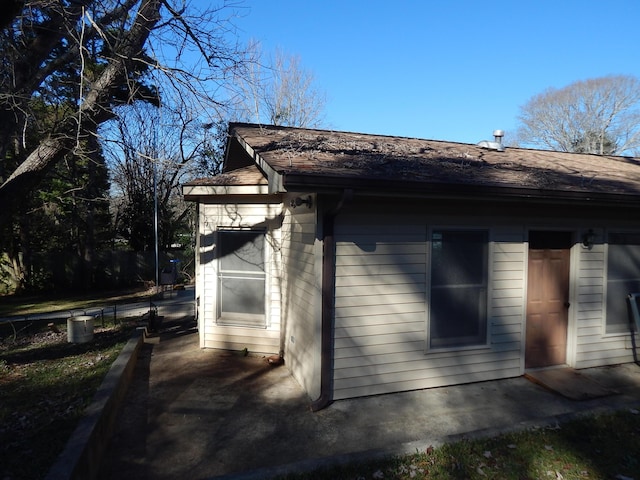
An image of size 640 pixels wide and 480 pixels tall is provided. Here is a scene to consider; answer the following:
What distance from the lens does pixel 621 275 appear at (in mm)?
6297

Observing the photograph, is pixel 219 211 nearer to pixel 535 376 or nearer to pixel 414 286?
pixel 414 286

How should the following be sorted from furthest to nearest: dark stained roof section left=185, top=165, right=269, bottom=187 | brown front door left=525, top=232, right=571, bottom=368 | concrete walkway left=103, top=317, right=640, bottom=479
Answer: dark stained roof section left=185, top=165, right=269, bottom=187
brown front door left=525, top=232, right=571, bottom=368
concrete walkway left=103, top=317, right=640, bottom=479

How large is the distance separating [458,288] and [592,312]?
2.32m

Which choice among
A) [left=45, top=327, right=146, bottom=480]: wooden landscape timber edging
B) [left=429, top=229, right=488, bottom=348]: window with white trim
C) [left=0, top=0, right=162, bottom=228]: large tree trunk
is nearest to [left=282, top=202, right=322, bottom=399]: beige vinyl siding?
[left=429, top=229, right=488, bottom=348]: window with white trim

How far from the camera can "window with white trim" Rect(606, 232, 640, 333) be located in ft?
20.4

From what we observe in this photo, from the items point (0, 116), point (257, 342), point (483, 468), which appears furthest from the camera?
point (257, 342)

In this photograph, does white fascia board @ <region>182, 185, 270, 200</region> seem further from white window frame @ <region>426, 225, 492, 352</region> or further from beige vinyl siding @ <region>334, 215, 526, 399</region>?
white window frame @ <region>426, 225, 492, 352</region>

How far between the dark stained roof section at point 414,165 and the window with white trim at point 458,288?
2.75 feet

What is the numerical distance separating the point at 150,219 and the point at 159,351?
1478 centimetres

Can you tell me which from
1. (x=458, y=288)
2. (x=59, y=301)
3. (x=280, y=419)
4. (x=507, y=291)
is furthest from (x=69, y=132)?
(x=59, y=301)

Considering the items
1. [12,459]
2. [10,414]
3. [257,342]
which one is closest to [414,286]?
[257,342]

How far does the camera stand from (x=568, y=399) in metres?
4.99

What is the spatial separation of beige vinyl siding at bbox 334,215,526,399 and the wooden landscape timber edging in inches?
96.4

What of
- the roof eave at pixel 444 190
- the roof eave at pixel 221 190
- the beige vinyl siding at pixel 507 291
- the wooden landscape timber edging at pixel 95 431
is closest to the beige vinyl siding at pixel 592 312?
the roof eave at pixel 444 190
